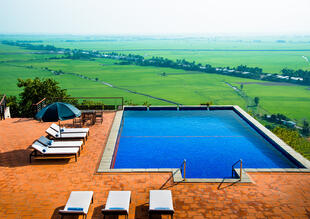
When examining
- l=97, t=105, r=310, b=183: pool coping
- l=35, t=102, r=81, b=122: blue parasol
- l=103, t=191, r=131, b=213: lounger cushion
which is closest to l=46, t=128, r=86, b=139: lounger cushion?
l=35, t=102, r=81, b=122: blue parasol

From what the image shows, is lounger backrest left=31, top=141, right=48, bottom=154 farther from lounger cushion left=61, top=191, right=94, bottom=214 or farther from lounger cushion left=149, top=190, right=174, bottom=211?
lounger cushion left=149, top=190, right=174, bottom=211

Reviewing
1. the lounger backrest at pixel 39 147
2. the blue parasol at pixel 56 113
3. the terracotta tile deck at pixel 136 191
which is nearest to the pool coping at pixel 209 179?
the terracotta tile deck at pixel 136 191

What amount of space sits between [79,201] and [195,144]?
650 cm

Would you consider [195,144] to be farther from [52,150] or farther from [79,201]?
[79,201]

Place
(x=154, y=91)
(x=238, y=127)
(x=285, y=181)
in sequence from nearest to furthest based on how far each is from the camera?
(x=285, y=181), (x=238, y=127), (x=154, y=91)

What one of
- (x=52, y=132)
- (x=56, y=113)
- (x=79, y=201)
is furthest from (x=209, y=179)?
(x=52, y=132)

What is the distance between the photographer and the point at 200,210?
6.70m

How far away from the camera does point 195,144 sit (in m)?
11.8

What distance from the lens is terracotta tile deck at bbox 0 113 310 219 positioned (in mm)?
6668

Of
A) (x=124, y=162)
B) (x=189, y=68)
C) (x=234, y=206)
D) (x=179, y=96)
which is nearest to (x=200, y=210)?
(x=234, y=206)

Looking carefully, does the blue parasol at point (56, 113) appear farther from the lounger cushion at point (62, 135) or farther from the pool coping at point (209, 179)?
the pool coping at point (209, 179)

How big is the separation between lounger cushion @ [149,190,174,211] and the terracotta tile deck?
43 cm

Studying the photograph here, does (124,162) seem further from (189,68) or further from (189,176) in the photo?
(189,68)

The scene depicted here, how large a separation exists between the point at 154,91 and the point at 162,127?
182 ft
